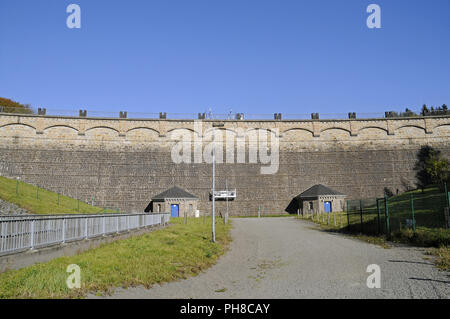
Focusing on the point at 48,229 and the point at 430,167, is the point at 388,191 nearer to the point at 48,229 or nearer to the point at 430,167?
the point at 430,167

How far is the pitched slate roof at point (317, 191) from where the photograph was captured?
48312 mm

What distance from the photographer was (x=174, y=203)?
47.2 m

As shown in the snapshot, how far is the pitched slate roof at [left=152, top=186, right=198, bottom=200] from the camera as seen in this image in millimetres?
47312

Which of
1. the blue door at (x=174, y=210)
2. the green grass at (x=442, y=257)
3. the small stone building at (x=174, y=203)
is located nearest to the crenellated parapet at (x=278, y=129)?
the small stone building at (x=174, y=203)

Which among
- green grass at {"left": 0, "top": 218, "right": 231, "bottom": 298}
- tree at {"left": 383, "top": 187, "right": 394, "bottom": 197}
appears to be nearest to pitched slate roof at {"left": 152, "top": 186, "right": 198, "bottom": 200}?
tree at {"left": 383, "top": 187, "right": 394, "bottom": 197}

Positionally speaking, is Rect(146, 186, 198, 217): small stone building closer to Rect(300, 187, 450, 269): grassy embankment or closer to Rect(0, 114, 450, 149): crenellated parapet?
Rect(0, 114, 450, 149): crenellated parapet

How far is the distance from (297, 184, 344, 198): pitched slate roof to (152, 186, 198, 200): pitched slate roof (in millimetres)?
15685

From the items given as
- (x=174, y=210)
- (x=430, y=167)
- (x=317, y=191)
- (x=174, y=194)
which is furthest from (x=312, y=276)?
(x=430, y=167)

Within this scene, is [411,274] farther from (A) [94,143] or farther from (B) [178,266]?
(A) [94,143]

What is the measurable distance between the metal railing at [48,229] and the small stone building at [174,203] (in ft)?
89.1
